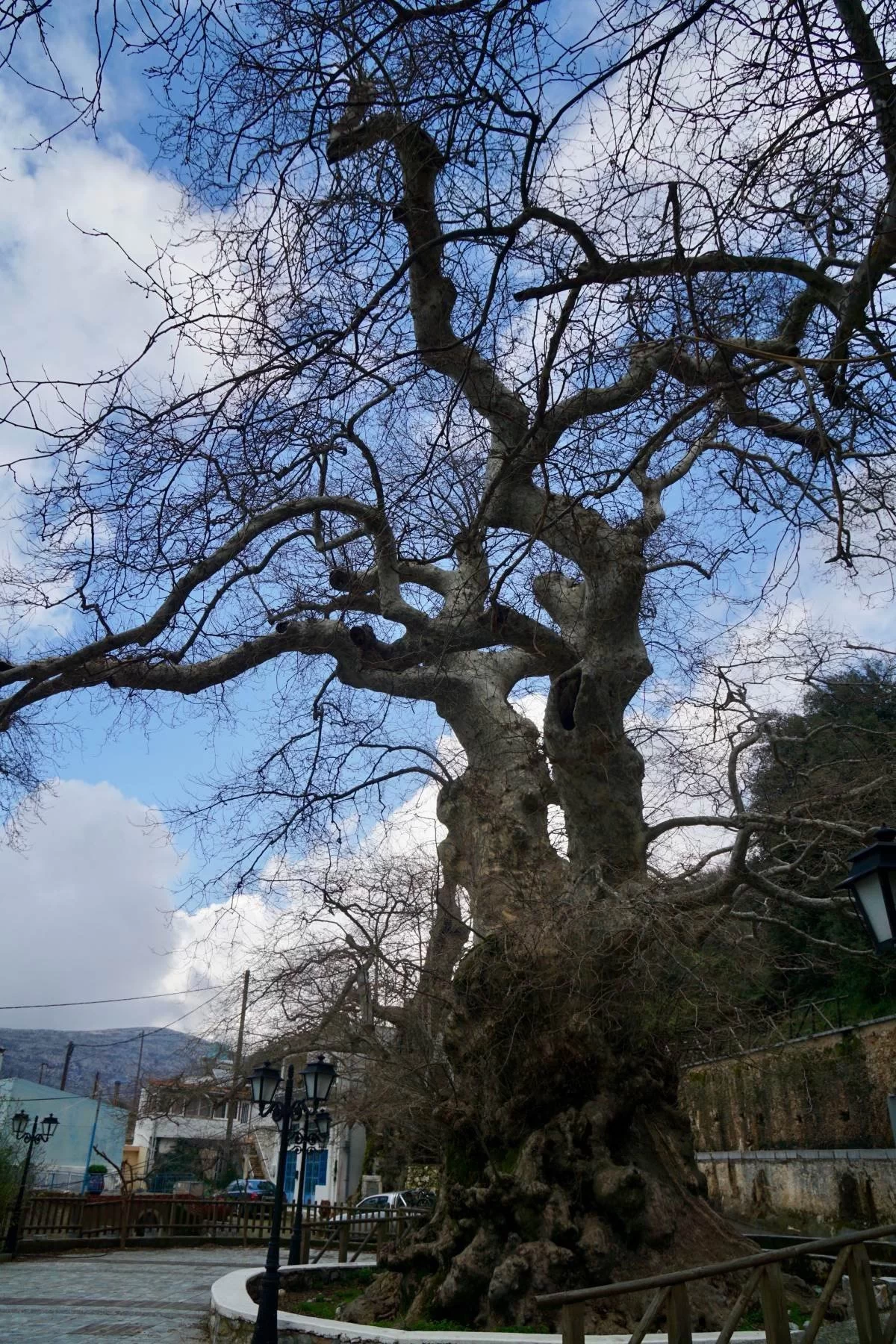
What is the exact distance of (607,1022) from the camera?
26.8 feet

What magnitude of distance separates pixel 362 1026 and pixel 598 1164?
5.80 m

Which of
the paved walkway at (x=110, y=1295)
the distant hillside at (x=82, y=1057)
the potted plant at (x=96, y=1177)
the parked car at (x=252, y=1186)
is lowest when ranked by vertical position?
the paved walkway at (x=110, y=1295)

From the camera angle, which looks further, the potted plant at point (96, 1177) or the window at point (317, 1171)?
the window at point (317, 1171)

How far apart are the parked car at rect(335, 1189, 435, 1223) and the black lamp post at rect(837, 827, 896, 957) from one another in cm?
1057

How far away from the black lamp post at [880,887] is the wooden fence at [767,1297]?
1.33m

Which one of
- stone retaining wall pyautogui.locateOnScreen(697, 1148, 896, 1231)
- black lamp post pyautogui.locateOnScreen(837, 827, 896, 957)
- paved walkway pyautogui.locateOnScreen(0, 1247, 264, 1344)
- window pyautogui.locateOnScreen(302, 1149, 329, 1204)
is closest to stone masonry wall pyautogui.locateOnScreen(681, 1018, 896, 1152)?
stone retaining wall pyautogui.locateOnScreen(697, 1148, 896, 1231)

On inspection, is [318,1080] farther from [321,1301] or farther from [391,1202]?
[391,1202]

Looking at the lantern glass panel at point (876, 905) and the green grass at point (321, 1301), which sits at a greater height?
the lantern glass panel at point (876, 905)

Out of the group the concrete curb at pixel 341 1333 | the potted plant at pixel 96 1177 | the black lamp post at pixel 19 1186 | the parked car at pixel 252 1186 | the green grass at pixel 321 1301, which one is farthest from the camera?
the potted plant at pixel 96 1177

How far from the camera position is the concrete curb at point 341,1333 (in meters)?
5.75

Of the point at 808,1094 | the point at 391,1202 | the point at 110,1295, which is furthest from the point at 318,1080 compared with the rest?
the point at 808,1094

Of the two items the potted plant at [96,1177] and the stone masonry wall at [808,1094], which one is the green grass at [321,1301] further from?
the potted plant at [96,1177]

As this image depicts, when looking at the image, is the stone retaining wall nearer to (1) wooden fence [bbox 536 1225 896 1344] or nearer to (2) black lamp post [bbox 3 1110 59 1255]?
(1) wooden fence [bbox 536 1225 896 1344]

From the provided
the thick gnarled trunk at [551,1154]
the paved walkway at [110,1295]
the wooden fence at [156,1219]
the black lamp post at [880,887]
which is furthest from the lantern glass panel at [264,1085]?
the wooden fence at [156,1219]
